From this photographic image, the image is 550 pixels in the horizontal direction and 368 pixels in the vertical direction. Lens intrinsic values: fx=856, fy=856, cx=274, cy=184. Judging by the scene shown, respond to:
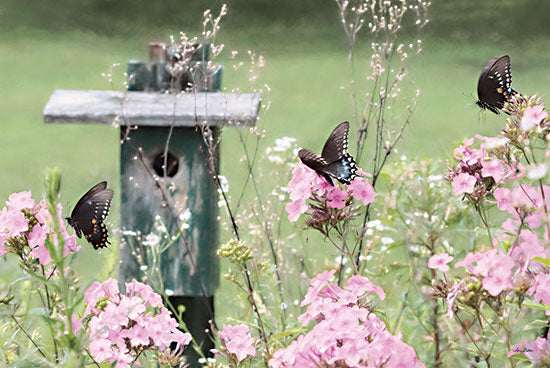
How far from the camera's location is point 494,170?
152cm

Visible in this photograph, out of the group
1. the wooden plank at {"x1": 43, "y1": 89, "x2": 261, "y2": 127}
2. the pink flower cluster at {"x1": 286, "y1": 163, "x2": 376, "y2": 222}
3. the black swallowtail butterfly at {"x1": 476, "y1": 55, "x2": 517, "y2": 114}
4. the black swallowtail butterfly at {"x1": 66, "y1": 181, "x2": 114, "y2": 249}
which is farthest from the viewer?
the wooden plank at {"x1": 43, "y1": 89, "x2": 261, "y2": 127}

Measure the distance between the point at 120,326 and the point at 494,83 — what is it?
110 cm

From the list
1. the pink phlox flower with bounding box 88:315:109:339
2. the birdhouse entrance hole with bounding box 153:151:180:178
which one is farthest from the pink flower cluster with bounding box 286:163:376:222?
the birdhouse entrance hole with bounding box 153:151:180:178

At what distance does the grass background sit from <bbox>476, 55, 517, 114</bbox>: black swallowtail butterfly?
3.95 m

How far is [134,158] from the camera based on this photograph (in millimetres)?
2420

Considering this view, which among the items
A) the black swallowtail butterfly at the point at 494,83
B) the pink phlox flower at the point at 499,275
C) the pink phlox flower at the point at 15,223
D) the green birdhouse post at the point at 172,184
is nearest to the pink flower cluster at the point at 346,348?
the pink phlox flower at the point at 499,275

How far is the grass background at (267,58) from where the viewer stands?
768 cm

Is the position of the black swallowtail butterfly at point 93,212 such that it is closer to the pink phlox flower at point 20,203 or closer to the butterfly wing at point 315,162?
the pink phlox flower at point 20,203

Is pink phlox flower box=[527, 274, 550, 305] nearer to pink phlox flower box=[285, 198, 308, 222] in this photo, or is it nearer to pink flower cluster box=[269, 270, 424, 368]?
pink flower cluster box=[269, 270, 424, 368]

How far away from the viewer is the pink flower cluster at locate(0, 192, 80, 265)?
1.40m

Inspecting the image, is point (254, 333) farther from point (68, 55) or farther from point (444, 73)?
point (68, 55)

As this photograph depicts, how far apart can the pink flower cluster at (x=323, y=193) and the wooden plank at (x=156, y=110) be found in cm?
88

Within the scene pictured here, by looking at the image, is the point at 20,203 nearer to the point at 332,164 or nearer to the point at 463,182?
the point at 332,164

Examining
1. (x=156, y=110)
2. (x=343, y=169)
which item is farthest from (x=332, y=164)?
(x=156, y=110)
